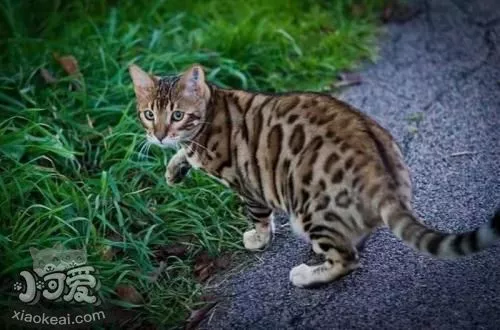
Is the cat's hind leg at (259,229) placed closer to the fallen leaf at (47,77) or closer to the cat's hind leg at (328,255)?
the cat's hind leg at (328,255)

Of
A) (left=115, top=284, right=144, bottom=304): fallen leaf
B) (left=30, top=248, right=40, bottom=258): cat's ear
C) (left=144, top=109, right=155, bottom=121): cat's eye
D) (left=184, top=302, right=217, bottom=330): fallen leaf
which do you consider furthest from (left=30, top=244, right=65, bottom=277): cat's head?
(left=144, top=109, right=155, bottom=121): cat's eye

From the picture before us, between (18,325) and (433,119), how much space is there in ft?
9.09

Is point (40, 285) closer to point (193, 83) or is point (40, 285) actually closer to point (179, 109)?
point (179, 109)

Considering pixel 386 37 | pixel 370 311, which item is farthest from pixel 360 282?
pixel 386 37

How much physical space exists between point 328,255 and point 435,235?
59 cm

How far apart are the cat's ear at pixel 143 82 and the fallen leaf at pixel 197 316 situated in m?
1.05

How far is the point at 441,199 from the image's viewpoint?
435cm

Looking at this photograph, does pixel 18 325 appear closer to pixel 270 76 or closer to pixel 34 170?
pixel 34 170

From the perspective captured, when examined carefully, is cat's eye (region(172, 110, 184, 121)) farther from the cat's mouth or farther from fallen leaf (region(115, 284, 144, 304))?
fallen leaf (region(115, 284, 144, 304))

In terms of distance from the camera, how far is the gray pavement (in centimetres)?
362

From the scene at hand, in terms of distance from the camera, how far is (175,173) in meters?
4.43

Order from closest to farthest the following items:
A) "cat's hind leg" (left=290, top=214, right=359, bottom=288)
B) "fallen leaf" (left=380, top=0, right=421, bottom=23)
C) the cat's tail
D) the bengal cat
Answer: the cat's tail
the bengal cat
"cat's hind leg" (left=290, top=214, right=359, bottom=288)
"fallen leaf" (left=380, top=0, right=421, bottom=23)

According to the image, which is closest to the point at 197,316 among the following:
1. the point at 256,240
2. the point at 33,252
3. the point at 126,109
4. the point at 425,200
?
the point at 256,240

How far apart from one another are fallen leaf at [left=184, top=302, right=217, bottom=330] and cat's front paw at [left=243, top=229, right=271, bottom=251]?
45 centimetres
